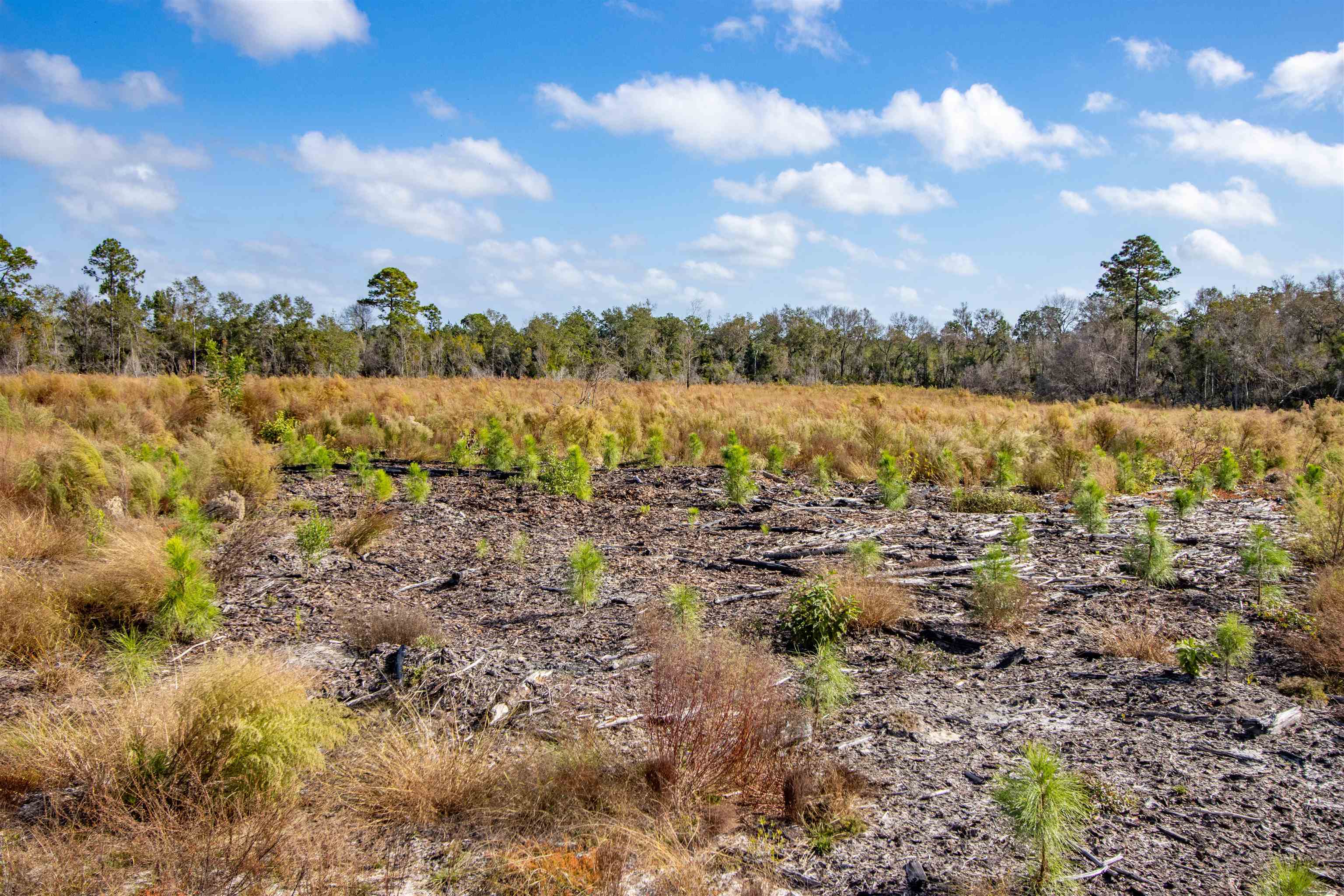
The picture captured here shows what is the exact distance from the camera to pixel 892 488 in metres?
8.76

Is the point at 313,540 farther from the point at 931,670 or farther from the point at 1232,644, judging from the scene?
the point at 1232,644

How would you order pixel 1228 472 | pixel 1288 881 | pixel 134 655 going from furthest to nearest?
pixel 1228 472 < pixel 134 655 < pixel 1288 881

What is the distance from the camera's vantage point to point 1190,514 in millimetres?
8555

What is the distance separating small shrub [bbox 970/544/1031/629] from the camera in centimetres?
510

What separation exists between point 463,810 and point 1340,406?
22299 millimetres

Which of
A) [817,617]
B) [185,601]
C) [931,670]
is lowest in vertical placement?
[931,670]

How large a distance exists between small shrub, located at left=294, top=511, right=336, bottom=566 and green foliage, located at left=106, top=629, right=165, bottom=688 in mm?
1504

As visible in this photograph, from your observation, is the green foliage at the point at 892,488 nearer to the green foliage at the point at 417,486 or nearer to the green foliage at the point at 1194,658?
the green foliage at the point at 1194,658

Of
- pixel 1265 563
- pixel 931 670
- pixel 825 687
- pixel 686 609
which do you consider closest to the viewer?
pixel 825 687

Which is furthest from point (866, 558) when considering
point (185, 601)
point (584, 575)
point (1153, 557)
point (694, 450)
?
point (694, 450)

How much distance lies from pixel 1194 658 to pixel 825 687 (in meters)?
2.19

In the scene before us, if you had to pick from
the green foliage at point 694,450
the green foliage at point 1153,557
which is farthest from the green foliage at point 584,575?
the green foliage at point 694,450

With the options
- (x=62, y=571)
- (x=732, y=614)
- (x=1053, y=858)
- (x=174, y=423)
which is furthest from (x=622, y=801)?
(x=174, y=423)

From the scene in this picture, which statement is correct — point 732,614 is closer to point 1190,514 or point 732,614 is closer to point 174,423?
point 1190,514
